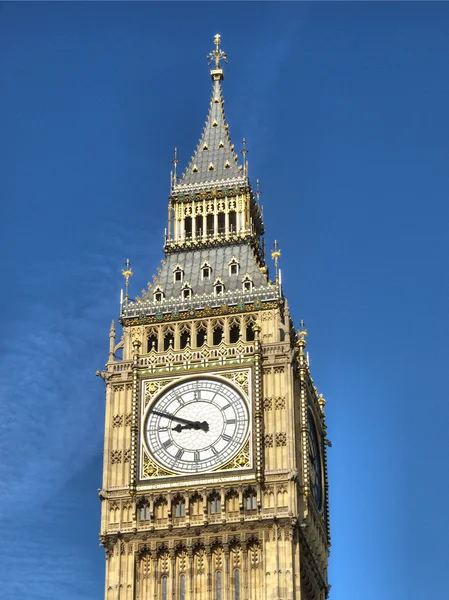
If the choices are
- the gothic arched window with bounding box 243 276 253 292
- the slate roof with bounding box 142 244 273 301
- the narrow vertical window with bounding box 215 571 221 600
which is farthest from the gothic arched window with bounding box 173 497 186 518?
the gothic arched window with bounding box 243 276 253 292

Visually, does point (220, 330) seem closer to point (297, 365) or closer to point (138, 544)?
point (297, 365)

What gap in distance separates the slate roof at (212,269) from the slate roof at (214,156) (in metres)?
3.80

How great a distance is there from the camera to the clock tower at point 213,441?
71125 millimetres

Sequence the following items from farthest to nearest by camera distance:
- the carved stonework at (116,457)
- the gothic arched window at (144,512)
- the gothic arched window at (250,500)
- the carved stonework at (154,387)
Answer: the carved stonework at (154,387)
the carved stonework at (116,457)
the gothic arched window at (144,512)
the gothic arched window at (250,500)

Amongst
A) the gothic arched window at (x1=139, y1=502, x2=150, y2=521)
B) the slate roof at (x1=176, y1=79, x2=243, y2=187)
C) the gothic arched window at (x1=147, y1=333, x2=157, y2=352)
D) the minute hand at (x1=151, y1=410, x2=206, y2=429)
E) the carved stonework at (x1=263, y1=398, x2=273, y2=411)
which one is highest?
the slate roof at (x1=176, y1=79, x2=243, y2=187)

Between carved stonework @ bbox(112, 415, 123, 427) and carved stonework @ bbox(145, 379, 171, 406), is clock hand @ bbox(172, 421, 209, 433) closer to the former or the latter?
carved stonework @ bbox(145, 379, 171, 406)

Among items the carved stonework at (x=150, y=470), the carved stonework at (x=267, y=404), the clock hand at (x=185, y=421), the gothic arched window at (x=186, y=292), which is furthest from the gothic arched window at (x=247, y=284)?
the carved stonework at (x=150, y=470)

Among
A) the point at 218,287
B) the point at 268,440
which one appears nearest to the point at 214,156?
the point at 218,287

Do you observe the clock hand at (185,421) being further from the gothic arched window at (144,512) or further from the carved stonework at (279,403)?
the gothic arched window at (144,512)

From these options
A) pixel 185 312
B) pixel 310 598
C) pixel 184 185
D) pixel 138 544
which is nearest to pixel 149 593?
pixel 138 544

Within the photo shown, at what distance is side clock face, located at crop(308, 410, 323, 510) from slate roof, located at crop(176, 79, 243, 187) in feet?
39.0

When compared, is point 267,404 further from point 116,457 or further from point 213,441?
point 116,457

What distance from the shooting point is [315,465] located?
75750mm

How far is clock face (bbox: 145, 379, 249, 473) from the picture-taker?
72750 mm
